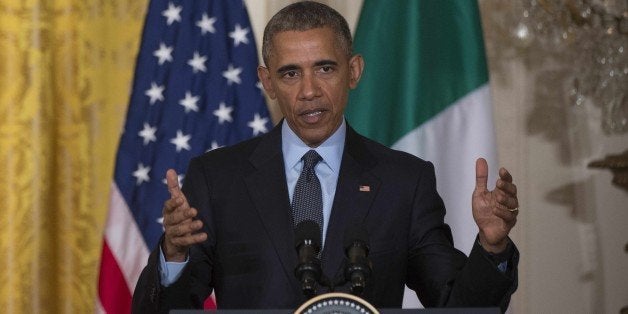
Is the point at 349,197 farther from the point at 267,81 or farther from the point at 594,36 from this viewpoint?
the point at 594,36

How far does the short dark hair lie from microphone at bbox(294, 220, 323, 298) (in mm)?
820

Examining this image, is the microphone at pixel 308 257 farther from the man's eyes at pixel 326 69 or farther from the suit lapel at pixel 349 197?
the man's eyes at pixel 326 69

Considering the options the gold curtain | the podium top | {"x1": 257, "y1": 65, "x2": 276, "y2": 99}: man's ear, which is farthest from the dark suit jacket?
the gold curtain

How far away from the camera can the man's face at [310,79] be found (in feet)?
8.56

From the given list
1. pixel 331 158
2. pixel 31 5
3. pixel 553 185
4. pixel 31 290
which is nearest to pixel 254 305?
pixel 331 158

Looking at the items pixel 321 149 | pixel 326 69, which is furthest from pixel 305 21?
pixel 321 149

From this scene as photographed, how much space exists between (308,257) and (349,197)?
685mm

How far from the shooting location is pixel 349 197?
2.57 meters

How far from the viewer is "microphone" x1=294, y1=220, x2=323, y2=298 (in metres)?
1.86

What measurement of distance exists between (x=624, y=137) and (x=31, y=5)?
8.90ft

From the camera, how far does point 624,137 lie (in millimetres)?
4539

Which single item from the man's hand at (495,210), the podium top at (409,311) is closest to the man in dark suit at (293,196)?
the man's hand at (495,210)

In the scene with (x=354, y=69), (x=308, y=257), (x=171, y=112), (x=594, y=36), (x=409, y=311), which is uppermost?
(x=594, y=36)

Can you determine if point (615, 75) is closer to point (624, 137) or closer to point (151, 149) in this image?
point (624, 137)
